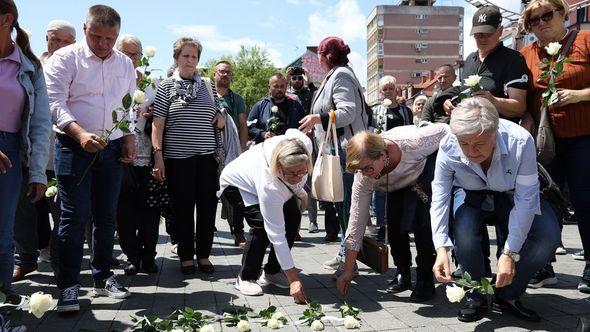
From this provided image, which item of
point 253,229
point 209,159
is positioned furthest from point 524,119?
point 209,159

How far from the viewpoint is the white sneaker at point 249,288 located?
397 cm

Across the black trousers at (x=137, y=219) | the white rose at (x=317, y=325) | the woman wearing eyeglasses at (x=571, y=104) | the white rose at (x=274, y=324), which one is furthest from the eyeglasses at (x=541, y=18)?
the black trousers at (x=137, y=219)

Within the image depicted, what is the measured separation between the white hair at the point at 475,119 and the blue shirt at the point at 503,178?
0.21 m

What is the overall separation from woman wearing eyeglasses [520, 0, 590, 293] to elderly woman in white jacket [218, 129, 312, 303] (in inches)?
74.6

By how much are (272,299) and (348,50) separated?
7.52 ft

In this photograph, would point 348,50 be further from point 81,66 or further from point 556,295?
point 556,295

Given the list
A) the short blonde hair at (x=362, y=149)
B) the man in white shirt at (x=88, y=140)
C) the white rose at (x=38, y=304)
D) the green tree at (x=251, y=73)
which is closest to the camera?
the white rose at (x=38, y=304)

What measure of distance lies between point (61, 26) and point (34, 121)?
1956 mm

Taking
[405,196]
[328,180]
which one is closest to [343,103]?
[328,180]

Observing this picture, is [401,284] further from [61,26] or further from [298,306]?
[61,26]

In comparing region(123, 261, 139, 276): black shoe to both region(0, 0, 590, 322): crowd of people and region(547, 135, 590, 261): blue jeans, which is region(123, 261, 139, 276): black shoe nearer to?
region(0, 0, 590, 322): crowd of people

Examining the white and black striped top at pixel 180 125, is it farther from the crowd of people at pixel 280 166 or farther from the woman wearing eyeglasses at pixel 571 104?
the woman wearing eyeglasses at pixel 571 104

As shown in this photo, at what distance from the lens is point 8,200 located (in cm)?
290

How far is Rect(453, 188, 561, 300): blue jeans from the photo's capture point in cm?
319
